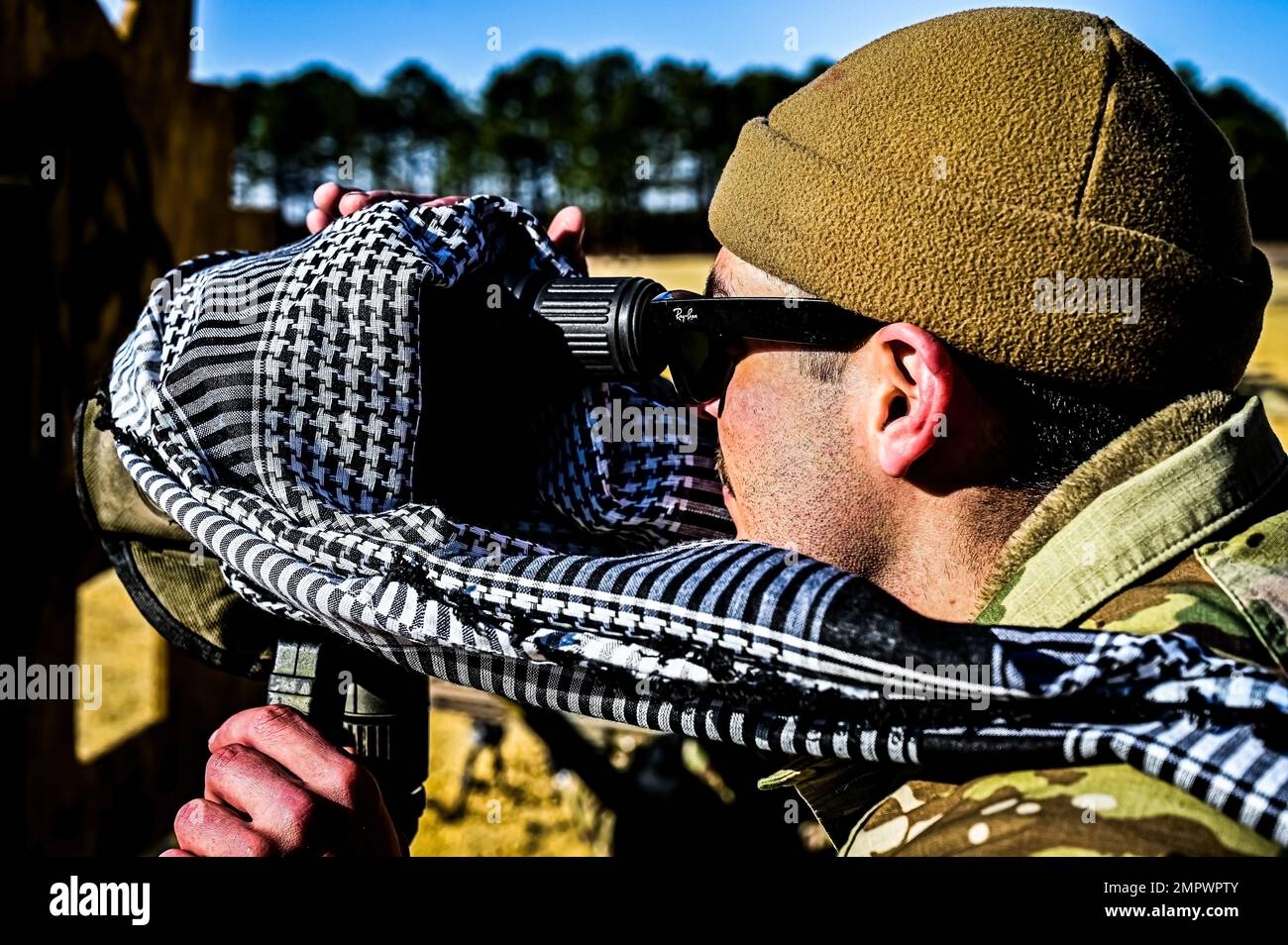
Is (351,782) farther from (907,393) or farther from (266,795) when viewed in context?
(907,393)

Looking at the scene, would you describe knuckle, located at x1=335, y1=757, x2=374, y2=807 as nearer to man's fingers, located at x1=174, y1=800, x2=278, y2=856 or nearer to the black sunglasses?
man's fingers, located at x1=174, y1=800, x2=278, y2=856

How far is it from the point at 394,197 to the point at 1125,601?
3.83ft

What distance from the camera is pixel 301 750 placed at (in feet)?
4.23

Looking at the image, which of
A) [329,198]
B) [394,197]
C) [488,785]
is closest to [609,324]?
[394,197]

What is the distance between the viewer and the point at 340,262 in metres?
1.49

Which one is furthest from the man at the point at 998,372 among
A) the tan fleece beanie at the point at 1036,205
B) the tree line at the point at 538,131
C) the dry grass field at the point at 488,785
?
the tree line at the point at 538,131

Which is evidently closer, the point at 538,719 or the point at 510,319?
the point at 510,319

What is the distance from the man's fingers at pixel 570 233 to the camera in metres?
1.92

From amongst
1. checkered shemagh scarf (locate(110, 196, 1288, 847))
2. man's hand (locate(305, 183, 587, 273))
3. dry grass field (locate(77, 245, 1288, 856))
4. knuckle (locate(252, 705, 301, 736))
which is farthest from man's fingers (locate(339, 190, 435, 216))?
dry grass field (locate(77, 245, 1288, 856))

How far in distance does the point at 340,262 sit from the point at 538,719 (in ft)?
6.84

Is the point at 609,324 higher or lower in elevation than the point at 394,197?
lower
